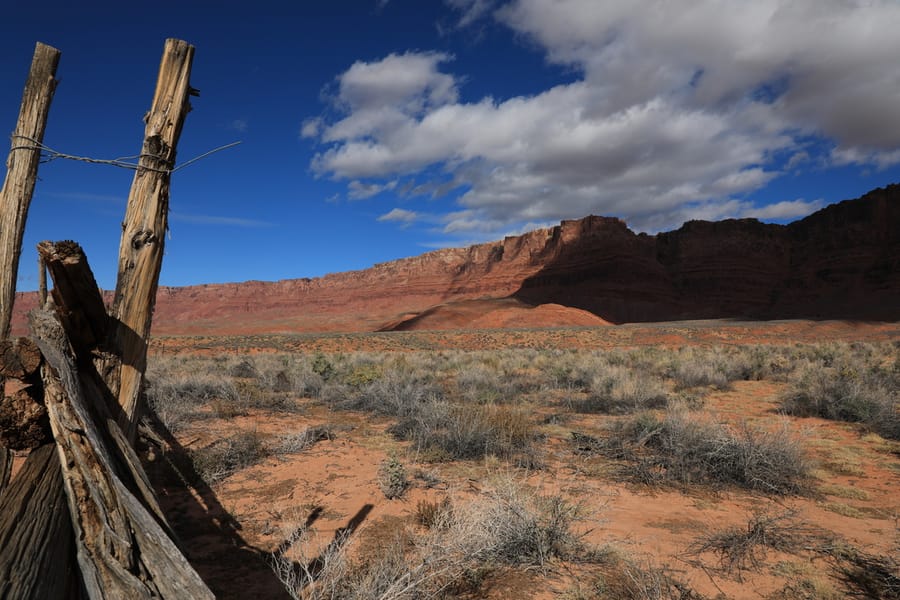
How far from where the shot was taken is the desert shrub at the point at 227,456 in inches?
216

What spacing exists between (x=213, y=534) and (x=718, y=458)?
5490mm

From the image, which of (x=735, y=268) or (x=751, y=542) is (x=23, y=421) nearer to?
(x=751, y=542)

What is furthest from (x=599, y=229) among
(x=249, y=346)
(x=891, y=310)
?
(x=249, y=346)

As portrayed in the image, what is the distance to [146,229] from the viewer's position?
2.62 meters

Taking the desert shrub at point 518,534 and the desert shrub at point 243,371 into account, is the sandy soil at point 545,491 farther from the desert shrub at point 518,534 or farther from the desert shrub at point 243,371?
the desert shrub at point 243,371

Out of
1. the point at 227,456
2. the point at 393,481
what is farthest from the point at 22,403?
the point at 227,456

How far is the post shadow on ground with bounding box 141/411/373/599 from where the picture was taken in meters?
3.35

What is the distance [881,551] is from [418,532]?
3.68 metres

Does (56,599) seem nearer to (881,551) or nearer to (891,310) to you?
(881,551)

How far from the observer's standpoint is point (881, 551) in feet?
11.8

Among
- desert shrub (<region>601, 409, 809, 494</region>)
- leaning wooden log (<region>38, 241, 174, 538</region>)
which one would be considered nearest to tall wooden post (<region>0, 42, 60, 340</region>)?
leaning wooden log (<region>38, 241, 174, 538</region>)

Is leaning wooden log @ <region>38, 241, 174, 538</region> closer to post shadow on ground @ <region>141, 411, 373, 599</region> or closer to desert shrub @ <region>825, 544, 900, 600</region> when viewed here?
post shadow on ground @ <region>141, 411, 373, 599</region>

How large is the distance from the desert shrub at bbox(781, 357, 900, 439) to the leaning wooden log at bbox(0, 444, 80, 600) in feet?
31.4

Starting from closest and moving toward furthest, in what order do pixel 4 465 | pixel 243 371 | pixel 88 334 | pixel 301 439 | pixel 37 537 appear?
1. pixel 37 537
2. pixel 4 465
3. pixel 88 334
4. pixel 301 439
5. pixel 243 371
